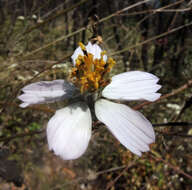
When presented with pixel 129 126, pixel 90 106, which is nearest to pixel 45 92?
pixel 90 106

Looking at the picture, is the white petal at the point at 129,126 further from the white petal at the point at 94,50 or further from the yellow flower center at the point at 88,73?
the white petal at the point at 94,50

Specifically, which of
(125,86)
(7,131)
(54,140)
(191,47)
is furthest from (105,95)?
(7,131)

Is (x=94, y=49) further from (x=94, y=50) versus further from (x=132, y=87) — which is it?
(x=132, y=87)

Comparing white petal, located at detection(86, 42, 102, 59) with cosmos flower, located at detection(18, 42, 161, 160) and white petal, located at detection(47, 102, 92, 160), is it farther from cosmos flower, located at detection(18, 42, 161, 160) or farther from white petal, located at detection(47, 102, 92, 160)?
white petal, located at detection(47, 102, 92, 160)

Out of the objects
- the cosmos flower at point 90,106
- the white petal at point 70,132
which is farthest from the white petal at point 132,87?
the white petal at point 70,132

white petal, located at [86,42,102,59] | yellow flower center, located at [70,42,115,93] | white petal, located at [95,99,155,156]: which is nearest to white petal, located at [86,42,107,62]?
white petal, located at [86,42,102,59]

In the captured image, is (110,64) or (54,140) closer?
(54,140)

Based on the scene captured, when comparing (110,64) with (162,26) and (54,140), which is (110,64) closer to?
(54,140)
